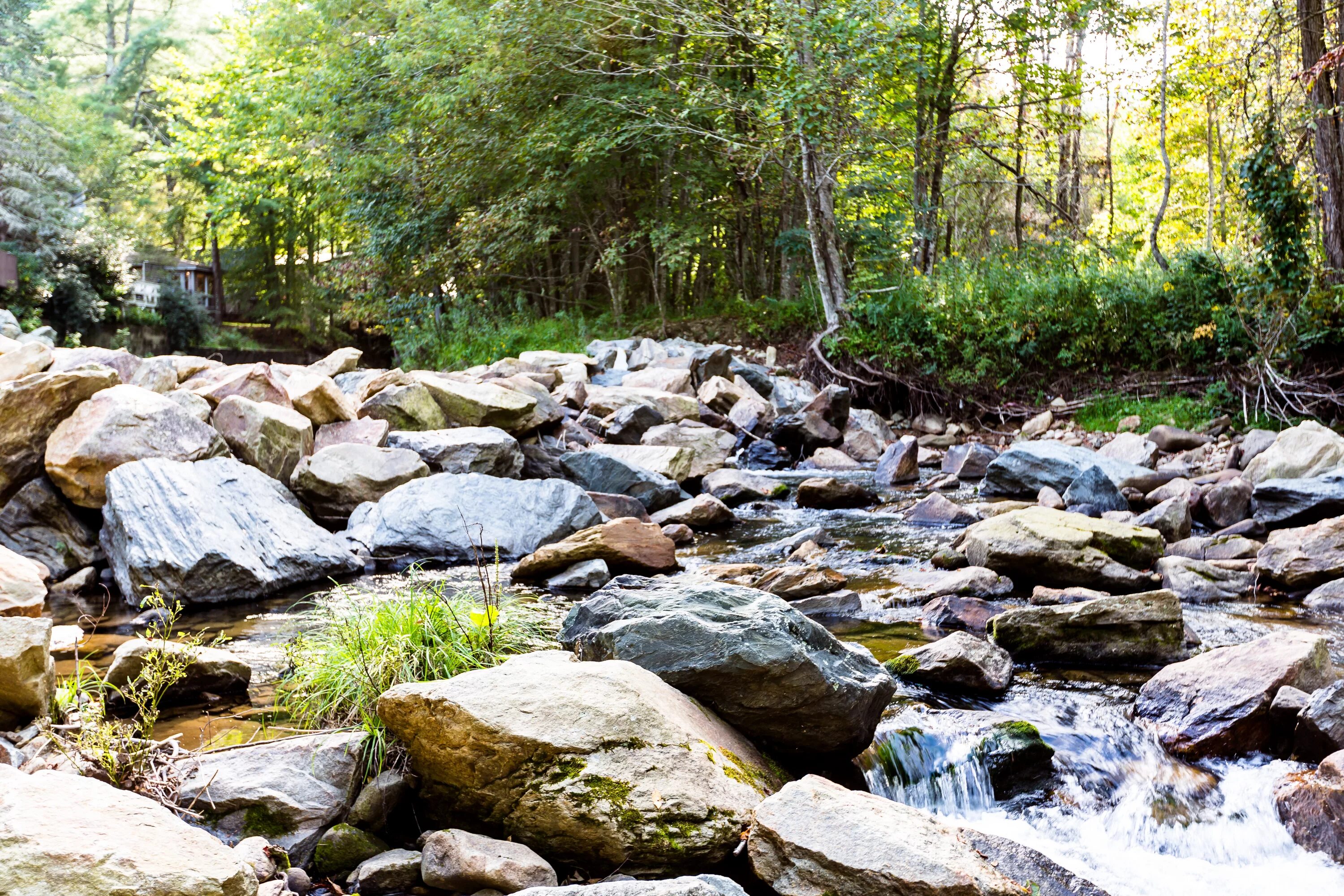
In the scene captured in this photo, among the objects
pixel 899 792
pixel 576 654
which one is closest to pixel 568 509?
pixel 576 654

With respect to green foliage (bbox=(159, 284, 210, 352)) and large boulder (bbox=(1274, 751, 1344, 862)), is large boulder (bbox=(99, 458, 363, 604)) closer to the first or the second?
large boulder (bbox=(1274, 751, 1344, 862))

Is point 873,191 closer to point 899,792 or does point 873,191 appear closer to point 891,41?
point 891,41

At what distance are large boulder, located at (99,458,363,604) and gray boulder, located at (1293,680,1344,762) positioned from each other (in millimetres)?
5367

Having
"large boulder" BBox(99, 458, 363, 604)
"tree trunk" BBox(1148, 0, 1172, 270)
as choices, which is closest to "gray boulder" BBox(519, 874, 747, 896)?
"large boulder" BBox(99, 458, 363, 604)

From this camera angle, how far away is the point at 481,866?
2.71 metres

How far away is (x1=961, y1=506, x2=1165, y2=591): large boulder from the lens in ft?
18.8

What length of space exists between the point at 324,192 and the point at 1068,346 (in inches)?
651

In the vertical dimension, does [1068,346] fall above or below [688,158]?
below

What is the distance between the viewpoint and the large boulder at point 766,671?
3.46 m

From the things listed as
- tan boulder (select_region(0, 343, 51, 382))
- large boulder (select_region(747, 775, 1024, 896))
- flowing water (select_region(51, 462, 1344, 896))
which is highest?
tan boulder (select_region(0, 343, 51, 382))

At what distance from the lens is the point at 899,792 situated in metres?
3.58

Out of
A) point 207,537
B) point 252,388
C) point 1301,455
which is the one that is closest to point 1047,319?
point 1301,455

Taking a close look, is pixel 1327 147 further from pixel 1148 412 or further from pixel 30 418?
pixel 30 418

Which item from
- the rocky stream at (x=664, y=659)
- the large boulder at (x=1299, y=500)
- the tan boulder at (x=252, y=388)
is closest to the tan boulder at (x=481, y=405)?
the rocky stream at (x=664, y=659)
